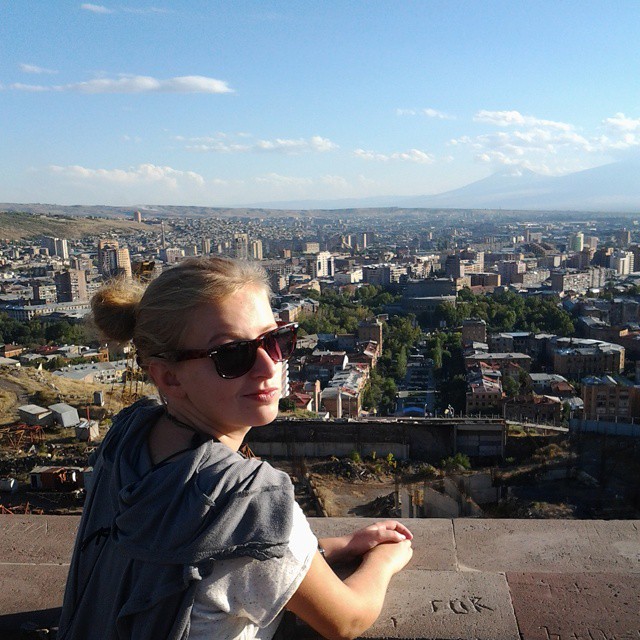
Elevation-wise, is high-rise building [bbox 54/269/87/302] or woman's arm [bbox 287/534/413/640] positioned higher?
woman's arm [bbox 287/534/413/640]

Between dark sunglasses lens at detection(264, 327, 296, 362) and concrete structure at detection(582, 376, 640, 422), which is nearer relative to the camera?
dark sunglasses lens at detection(264, 327, 296, 362)

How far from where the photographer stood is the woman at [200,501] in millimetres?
554

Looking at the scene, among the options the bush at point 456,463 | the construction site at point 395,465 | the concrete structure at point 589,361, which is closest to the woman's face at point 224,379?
the construction site at point 395,465

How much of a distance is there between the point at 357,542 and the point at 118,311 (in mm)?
343

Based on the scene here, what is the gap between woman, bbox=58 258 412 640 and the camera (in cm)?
55

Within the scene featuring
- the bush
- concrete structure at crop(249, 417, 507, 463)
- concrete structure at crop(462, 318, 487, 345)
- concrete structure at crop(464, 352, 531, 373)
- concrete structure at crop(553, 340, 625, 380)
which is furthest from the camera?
concrete structure at crop(462, 318, 487, 345)

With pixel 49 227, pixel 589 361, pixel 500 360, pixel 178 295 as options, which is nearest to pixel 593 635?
pixel 178 295

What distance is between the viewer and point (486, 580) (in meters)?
0.79

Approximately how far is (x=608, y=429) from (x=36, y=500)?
448cm

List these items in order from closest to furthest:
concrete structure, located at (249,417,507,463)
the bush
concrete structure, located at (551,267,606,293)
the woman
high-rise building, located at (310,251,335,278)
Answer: the woman
concrete structure, located at (249,417,507,463)
the bush
concrete structure, located at (551,267,606,293)
high-rise building, located at (310,251,335,278)

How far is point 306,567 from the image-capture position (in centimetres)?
58

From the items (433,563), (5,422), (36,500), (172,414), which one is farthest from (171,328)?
(5,422)

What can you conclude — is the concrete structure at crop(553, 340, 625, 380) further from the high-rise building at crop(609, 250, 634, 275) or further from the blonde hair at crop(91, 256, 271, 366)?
the high-rise building at crop(609, 250, 634, 275)

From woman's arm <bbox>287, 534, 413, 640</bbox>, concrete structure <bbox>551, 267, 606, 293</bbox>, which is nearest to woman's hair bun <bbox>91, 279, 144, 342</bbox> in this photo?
woman's arm <bbox>287, 534, 413, 640</bbox>
